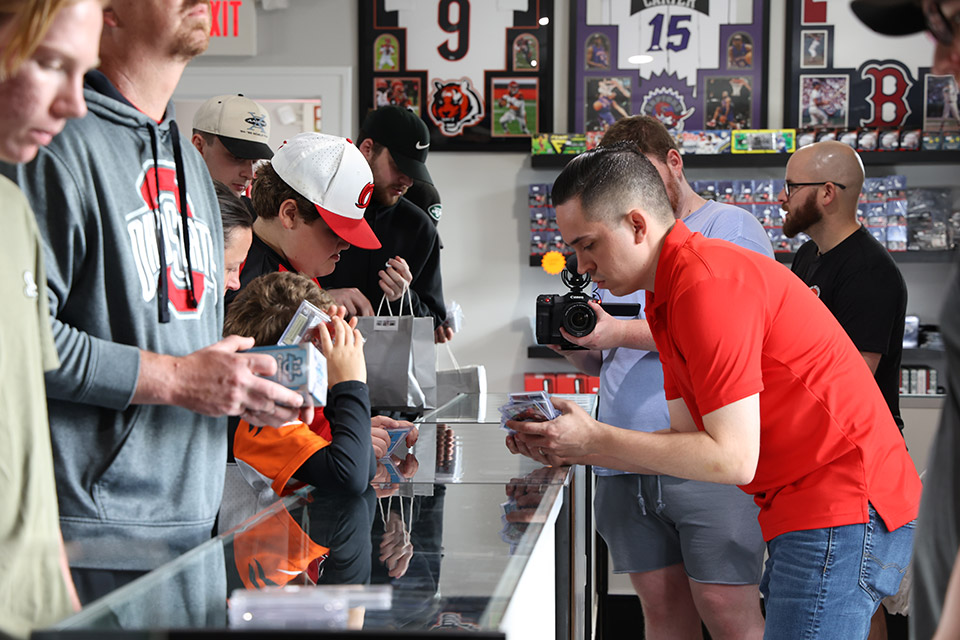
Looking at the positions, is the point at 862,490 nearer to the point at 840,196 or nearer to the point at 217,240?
the point at 217,240

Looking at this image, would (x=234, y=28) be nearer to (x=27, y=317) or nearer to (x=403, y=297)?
(x=403, y=297)

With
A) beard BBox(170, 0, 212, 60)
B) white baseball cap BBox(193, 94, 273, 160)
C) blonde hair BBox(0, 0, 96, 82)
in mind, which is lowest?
blonde hair BBox(0, 0, 96, 82)

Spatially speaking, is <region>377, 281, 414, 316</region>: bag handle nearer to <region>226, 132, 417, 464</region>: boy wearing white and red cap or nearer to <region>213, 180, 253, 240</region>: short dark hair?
<region>226, 132, 417, 464</region>: boy wearing white and red cap

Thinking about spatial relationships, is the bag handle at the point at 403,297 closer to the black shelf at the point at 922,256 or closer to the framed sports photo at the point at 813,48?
the black shelf at the point at 922,256

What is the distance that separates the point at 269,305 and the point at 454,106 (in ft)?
11.3

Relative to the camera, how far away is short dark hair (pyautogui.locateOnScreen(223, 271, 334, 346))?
178 cm

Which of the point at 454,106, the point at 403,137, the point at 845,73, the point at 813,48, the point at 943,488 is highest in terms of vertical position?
the point at 813,48

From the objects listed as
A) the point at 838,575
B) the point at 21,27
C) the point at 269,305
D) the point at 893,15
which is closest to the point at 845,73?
the point at 838,575

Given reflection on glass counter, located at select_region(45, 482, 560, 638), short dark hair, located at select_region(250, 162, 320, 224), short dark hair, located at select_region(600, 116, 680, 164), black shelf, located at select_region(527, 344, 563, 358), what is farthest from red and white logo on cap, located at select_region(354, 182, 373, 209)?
black shelf, located at select_region(527, 344, 563, 358)

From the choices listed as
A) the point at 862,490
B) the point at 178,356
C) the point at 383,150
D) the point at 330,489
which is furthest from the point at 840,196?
the point at 178,356

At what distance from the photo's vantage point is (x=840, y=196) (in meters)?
3.30

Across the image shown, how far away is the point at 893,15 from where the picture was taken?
3.12ft

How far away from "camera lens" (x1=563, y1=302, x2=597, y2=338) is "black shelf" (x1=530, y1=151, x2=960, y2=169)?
2338mm

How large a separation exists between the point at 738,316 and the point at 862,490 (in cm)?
39
